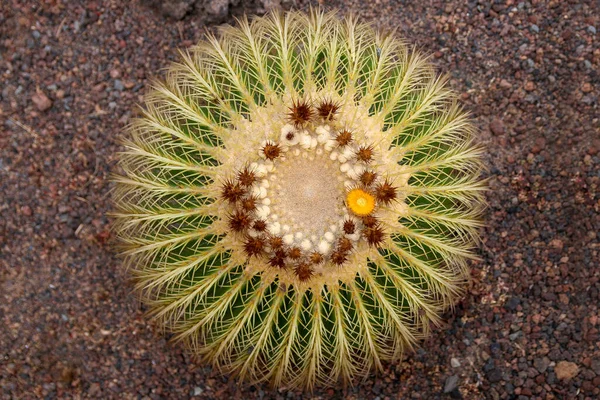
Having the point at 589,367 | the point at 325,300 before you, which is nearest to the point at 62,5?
the point at 325,300

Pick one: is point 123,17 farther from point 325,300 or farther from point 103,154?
point 325,300

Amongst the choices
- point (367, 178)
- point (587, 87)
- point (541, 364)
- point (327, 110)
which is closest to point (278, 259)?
point (367, 178)

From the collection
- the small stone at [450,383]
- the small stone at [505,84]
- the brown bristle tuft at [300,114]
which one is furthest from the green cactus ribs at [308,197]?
the small stone at [505,84]

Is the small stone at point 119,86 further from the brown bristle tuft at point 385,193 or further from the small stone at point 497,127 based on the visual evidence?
the small stone at point 497,127

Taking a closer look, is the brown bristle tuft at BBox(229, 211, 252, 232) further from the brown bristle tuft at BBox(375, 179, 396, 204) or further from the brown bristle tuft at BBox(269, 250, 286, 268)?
the brown bristle tuft at BBox(375, 179, 396, 204)

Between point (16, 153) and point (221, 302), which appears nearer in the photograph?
point (221, 302)

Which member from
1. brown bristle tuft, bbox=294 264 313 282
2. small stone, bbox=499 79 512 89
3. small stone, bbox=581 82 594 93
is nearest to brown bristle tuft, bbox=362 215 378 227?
brown bristle tuft, bbox=294 264 313 282

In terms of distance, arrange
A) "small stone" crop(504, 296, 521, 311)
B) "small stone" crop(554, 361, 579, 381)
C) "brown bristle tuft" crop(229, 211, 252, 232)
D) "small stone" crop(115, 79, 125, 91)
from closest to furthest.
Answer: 1. "brown bristle tuft" crop(229, 211, 252, 232)
2. "small stone" crop(554, 361, 579, 381)
3. "small stone" crop(504, 296, 521, 311)
4. "small stone" crop(115, 79, 125, 91)
